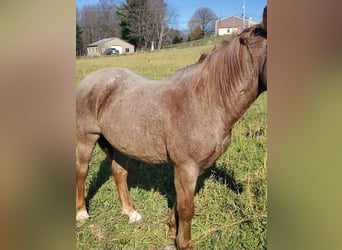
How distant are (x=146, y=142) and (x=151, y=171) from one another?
0.51ft

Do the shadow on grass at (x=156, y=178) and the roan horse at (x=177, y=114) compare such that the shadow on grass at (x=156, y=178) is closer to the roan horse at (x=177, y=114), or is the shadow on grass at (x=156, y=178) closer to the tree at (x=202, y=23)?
the roan horse at (x=177, y=114)

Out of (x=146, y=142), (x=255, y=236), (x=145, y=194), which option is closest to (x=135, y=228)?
(x=145, y=194)

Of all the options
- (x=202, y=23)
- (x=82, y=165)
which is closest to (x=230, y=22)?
(x=202, y=23)

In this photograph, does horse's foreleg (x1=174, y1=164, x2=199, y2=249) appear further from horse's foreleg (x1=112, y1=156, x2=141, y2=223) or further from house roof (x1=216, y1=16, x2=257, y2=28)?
house roof (x1=216, y1=16, x2=257, y2=28)

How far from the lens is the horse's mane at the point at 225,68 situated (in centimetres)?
111

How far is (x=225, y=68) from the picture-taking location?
1.13m

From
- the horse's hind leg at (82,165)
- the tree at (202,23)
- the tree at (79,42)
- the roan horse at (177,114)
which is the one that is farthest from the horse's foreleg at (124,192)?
the tree at (202,23)

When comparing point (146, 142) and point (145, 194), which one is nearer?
point (146, 142)

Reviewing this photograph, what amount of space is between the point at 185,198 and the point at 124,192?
9.3 inches

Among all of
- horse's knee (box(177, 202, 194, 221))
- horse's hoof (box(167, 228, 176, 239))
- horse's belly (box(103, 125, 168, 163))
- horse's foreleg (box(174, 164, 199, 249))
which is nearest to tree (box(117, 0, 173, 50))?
horse's belly (box(103, 125, 168, 163))

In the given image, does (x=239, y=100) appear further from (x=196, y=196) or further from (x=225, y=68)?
(x=196, y=196)

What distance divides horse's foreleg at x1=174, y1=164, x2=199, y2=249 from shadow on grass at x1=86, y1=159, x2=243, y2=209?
0.08m
